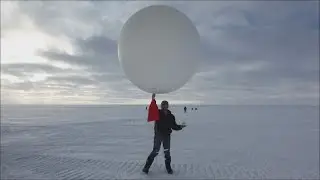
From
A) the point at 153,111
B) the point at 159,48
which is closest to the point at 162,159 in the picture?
the point at 153,111

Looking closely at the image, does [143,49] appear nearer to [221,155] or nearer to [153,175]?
[153,175]

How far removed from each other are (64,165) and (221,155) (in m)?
4.74

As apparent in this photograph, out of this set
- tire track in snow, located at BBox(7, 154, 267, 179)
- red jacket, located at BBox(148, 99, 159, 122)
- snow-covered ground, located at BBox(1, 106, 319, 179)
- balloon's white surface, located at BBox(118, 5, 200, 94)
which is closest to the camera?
balloon's white surface, located at BBox(118, 5, 200, 94)

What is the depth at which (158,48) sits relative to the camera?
18.4 ft

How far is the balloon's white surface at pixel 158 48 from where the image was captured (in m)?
5.57

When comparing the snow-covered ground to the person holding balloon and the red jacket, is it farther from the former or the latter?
the person holding balloon

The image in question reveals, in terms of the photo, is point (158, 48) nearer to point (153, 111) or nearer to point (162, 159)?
point (153, 111)

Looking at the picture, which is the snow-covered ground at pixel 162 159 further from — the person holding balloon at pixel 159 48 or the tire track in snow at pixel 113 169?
the person holding balloon at pixel 159 48

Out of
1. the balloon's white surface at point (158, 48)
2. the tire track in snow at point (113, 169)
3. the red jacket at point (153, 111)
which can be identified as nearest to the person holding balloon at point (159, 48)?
the balloon's white surface at point (158, 48)

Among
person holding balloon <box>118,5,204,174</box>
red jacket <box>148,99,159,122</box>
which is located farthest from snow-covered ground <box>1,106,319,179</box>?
person holding balloon <box>118,5,204,174</box>

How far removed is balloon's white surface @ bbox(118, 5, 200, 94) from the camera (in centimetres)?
557

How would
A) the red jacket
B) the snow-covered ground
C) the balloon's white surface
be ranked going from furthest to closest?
the snow-covered ground → the red jacket → the balloon's white surface

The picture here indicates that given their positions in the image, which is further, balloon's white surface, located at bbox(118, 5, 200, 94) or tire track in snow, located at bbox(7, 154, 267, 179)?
tire track in snow, located at bbox(7, 154, 267, 179)

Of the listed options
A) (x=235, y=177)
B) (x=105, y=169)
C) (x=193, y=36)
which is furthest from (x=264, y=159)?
(x=193, y=36)
